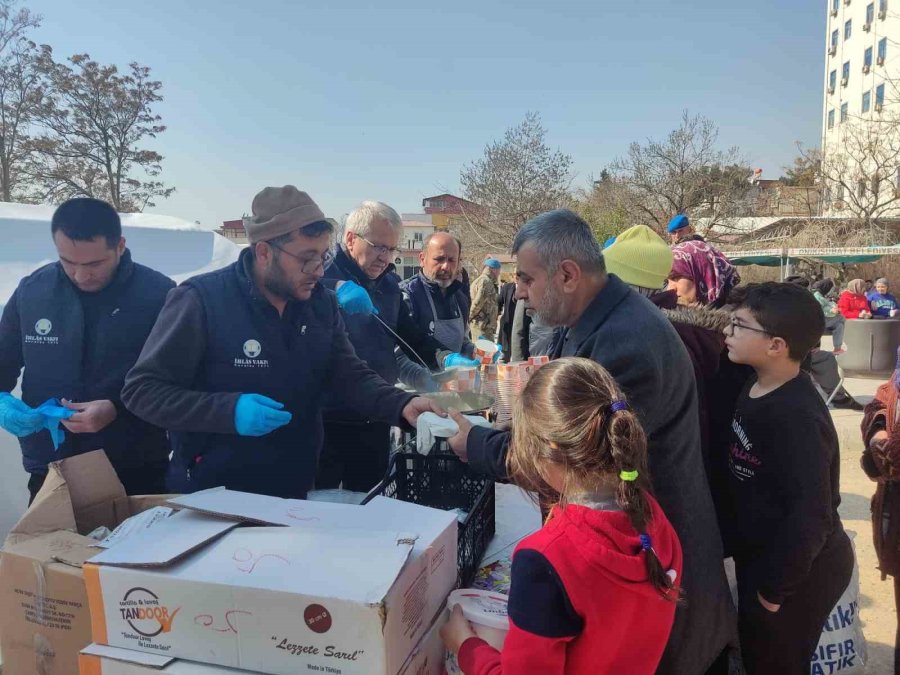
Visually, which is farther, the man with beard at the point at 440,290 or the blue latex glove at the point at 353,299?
the man with beard at the point at 440,290

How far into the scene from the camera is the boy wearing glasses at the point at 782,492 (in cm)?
164

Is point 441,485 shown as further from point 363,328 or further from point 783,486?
point 363,328

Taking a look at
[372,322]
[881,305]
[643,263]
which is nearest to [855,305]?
[881,305]

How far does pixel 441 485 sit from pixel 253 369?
76cm

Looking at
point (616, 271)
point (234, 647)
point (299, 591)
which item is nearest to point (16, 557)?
point (234, 647)

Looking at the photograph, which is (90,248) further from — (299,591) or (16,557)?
(299,591)

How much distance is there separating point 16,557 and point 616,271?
7.48 feet

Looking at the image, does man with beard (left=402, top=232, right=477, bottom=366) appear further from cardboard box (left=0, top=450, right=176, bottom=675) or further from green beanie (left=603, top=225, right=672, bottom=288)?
cardboard box (left=0, top=450, right=176, bottom=675)

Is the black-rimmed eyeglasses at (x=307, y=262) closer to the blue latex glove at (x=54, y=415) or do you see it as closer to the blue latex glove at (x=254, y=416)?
the blue latex glove at (x=254, y=416)

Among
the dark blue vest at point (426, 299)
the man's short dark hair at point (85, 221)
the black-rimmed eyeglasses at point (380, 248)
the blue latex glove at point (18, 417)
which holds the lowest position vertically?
the blue latex glove at point (18, 417)

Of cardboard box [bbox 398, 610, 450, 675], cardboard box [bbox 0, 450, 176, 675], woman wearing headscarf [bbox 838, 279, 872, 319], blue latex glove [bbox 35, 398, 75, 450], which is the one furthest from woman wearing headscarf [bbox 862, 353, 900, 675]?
woman wearing headscarf [bbox 838, 279, 872, 319]

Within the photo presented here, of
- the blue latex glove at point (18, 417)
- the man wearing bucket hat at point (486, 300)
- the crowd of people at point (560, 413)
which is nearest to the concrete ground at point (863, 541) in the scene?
the crowd of people at point (560, 413)

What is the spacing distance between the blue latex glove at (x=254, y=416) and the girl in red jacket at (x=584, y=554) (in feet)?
2.93

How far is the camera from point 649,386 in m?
1.40
